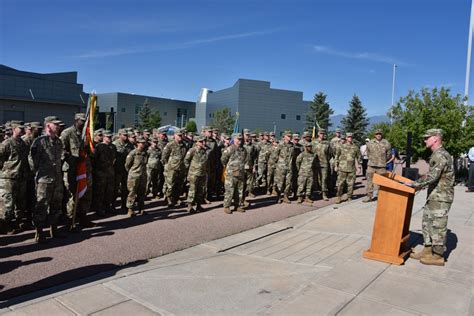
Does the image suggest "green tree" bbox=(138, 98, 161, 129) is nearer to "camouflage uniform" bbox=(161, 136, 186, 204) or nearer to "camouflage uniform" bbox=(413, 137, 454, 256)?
"camouflage uniform" bbox=(161, 136, 186, 204)

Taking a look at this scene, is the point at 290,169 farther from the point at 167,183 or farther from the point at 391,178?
the point at 391,178

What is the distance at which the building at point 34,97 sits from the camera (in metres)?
32.4

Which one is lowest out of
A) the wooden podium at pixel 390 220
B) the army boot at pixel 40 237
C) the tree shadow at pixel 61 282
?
the tree shadow at pixel 61 282

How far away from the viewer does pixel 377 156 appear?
1103cm

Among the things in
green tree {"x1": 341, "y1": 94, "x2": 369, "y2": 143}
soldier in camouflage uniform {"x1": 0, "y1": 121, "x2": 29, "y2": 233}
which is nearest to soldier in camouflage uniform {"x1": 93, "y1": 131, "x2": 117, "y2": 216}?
soldier in camouflage uniform {"x1": 0, "y1": 121, "x2": 29, "y2": 233}

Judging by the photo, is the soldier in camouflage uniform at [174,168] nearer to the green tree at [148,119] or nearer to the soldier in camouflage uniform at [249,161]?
the soldier in camouflage uniform at [249,161]

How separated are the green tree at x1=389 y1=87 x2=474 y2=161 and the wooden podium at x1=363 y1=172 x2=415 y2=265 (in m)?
10.9

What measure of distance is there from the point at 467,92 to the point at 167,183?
52.6 feet

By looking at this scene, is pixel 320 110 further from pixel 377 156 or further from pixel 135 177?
pixel 135 177

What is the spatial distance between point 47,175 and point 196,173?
12.1 feet

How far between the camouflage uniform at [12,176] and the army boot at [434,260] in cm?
723

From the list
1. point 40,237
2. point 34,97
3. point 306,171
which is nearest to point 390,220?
point 306,171

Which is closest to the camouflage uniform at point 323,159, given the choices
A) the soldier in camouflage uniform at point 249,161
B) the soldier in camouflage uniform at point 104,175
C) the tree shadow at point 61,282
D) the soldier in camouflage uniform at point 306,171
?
the soldier in camouflage uniform at point 306,171

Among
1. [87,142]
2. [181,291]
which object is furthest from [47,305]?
[87,142]
